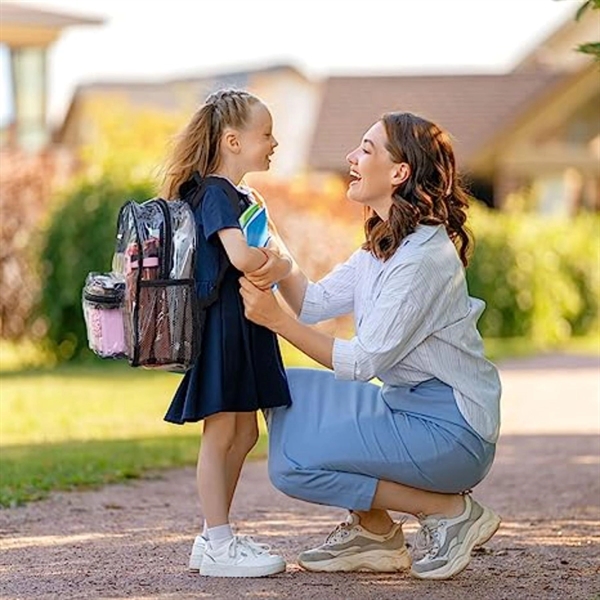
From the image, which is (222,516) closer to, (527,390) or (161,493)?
(161,493)

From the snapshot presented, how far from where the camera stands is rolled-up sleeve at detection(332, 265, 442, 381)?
583cm

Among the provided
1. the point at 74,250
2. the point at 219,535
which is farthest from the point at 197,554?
the point at 74,250

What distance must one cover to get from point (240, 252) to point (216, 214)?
0.16 meters

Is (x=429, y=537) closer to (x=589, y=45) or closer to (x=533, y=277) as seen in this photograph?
(x=589, y=45)

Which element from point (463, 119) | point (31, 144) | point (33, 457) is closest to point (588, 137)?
point (463, 119)

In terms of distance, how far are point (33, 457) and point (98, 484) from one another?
120 cm

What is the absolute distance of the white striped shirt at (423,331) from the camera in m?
5.84

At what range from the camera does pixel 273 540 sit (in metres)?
7.18

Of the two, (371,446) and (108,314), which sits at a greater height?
(108,314)

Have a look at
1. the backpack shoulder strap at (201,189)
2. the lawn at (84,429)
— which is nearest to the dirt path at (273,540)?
the lawn at (84,429)

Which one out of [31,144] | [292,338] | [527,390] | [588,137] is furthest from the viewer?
[588,137]

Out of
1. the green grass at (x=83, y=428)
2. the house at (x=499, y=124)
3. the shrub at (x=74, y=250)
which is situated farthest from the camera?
the house at (x=499, y=124)

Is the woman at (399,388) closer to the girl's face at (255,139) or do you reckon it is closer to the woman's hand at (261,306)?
the woman's hand at (261,306)

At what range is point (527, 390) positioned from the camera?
1566 cm
